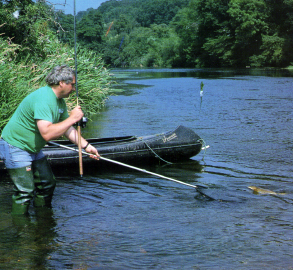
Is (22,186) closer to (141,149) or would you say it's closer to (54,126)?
(54,126)

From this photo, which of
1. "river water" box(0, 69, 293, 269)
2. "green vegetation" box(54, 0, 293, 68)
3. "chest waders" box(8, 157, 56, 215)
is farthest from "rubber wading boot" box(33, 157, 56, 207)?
"green vegetation" box(54, 0, 293, 68)

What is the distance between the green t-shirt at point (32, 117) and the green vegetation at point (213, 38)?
98.4 ft

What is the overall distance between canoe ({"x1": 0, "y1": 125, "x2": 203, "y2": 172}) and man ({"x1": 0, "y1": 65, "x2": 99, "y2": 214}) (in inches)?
117

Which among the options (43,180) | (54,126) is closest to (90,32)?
(43,180)

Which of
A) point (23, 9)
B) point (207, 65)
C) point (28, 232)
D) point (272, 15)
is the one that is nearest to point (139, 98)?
point (23, 9)

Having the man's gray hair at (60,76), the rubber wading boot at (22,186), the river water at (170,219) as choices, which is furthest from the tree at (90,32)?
the man's gray hair at (60,76)

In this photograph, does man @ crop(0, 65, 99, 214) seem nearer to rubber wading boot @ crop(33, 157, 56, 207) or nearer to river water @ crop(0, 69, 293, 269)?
rubber wading boot @ crop(33, 157, 56, 207)

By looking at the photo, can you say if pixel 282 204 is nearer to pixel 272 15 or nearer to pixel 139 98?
pixel 139 98

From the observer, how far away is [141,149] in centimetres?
850

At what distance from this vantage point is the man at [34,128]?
444 centimetres

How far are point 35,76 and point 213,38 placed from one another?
190ft

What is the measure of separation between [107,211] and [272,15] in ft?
176

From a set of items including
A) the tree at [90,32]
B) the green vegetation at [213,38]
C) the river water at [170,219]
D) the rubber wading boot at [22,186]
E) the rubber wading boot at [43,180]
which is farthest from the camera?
the tree at [90,32]

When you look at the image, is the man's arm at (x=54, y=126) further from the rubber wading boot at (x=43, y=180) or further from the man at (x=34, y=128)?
the rubber wading boot at (x=43, y=180)
